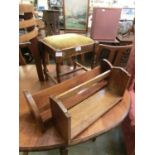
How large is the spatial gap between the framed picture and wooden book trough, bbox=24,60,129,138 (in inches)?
70.5

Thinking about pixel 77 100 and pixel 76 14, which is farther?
pixel 76 14

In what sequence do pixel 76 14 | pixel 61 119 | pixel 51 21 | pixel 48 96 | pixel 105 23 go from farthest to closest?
pixel 76 14, pixel 51 21, pixel 105 23, pixel 48 96, pixel 61 119

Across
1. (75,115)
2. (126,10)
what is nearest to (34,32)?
(75,115)

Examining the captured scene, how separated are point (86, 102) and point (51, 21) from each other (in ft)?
6.15

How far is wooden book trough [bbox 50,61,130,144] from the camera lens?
25.8 inches

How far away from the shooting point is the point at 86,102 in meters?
0.88

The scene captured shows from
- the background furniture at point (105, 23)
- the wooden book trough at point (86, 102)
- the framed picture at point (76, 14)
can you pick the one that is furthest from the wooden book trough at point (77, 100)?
the framed picture at point (76, 14)

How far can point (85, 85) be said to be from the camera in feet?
2.62

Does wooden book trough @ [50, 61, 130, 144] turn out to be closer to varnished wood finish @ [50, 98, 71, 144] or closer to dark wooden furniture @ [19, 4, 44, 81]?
varnished wood finish @ [50, 98, 71, 144]

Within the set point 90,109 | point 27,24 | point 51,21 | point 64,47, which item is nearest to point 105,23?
point 51,21

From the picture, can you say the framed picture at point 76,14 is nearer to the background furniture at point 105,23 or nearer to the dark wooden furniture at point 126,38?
the background furniture at point 105,23

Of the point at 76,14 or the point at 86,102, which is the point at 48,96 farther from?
the point at 76,14

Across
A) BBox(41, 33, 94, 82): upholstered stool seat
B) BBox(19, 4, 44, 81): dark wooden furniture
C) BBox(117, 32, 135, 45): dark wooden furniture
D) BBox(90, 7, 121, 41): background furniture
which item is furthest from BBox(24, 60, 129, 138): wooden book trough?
BBox(117, 32, 135, 45): dark wooden furniture
